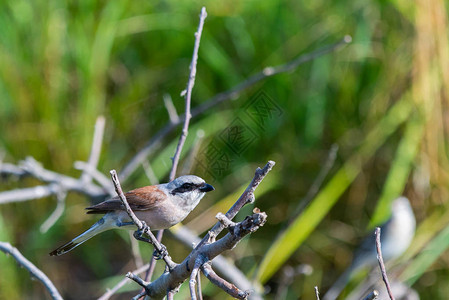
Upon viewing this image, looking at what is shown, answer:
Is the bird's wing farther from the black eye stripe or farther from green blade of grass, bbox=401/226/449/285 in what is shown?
green blade of grass, bbox=401/226/449/285

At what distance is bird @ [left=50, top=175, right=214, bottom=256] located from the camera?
8.11ft

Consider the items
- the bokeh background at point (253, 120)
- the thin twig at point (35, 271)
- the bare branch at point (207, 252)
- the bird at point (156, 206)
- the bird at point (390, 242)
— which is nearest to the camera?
the bare branch at point (207, 252)

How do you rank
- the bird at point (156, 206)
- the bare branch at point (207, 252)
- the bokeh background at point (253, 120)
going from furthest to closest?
1. the bokeh background at point (253, 120)
2. the bird at point (156, 206)
3. the bare branch at point (207, 252)

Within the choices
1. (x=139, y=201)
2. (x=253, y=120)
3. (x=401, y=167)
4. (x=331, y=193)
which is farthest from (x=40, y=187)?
(x=401, y=167)

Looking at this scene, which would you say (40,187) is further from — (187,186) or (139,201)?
(187,186)

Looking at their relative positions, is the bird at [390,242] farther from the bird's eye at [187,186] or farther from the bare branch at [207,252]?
the bare branch at [207,252]

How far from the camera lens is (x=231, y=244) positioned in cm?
151

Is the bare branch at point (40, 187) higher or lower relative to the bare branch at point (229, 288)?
higher

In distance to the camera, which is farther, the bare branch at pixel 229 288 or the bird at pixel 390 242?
the bird at pixel 390 242

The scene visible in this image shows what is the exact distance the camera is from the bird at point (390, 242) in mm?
4098

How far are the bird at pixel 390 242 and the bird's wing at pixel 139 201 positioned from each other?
1699mm

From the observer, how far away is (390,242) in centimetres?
476

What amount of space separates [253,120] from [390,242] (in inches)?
63.2

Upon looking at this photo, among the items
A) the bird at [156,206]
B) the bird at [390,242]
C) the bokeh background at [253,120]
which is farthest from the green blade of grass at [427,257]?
the bird at [156,206]
